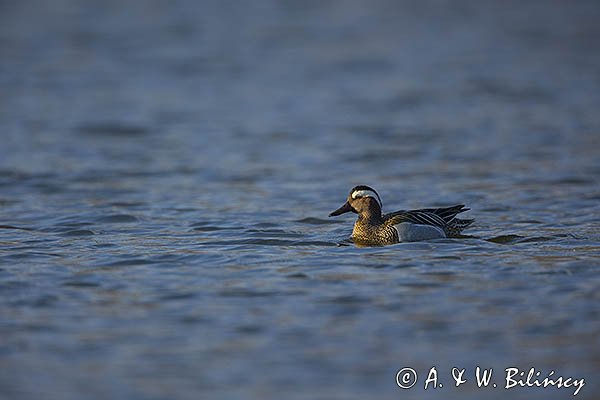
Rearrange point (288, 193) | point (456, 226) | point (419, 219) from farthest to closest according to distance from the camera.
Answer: point (288, 193) → point (456, 226) → point (419, 219)

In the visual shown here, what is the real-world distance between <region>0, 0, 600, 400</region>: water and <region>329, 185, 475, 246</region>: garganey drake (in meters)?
0.19

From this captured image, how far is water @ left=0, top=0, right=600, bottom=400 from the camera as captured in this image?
23.6ft

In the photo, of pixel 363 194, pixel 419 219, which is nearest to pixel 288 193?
pixel 363 194

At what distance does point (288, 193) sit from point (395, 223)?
10.2 ft

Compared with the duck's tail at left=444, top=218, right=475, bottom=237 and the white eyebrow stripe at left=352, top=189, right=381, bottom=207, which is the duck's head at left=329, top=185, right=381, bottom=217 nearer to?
the white eyebrow stripe at left=352, top=189, right=381, bottom=207

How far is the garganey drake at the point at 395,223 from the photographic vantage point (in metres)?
10.5

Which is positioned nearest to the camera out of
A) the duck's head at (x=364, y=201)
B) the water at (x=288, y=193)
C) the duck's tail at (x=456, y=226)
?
the water at (x=288, y=193)

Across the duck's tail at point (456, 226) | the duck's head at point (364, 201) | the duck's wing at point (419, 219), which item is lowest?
the duck's tail at point (456, 226)

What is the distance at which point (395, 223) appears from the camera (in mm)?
10578

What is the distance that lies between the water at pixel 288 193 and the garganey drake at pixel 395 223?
185 mm

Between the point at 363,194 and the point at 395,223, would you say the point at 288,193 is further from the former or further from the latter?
the point at 395,223

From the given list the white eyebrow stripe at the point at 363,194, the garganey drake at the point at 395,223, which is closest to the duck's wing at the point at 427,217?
the garganey drake at the point at 395,223

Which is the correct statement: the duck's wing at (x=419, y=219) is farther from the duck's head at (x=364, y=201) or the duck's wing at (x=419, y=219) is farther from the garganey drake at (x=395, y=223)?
the duck's head at (x=364, y=201)

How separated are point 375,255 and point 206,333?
2.77 meters
